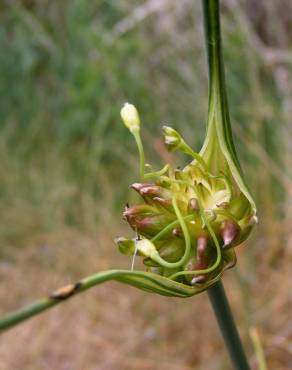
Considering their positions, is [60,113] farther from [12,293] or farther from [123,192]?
[12,293]

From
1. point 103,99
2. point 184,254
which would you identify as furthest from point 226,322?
point 103,99

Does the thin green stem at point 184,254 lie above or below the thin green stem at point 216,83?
below

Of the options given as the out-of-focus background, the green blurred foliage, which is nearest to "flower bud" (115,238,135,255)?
the out-of-focus background

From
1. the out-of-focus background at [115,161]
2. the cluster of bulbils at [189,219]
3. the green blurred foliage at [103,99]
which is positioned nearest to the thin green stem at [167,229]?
the cluster of bulbils at [189,219]

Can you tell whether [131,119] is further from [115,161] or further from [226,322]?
[115,161]

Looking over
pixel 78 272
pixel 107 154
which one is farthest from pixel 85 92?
pixel 78 272

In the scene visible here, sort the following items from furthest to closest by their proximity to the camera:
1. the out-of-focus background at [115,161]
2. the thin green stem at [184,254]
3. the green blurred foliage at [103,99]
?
the green blurred foliage at [103,99] < the out-of-focus background at [115,161] < the thin green stem at [184,254]

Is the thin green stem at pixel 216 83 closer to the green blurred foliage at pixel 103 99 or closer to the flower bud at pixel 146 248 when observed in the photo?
the flower bud at pixel 146 248
